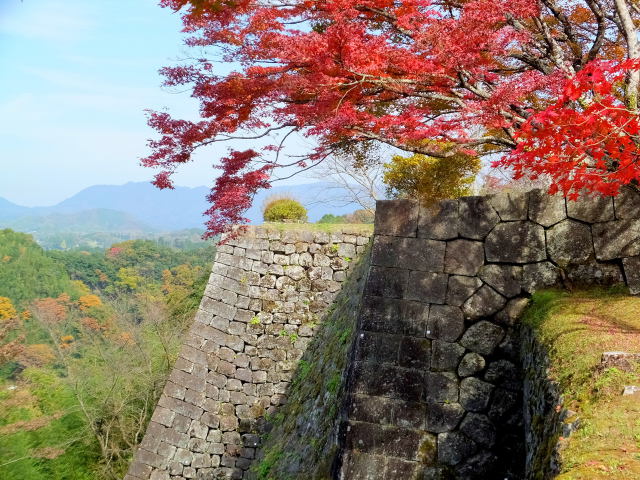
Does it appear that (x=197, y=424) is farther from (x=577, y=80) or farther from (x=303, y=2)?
(x=577, y=80)

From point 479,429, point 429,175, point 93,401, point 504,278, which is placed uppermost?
point 429,175

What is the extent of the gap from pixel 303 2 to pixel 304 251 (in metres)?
4.40

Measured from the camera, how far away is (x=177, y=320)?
1573cm

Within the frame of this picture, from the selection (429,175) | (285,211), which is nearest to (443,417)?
(429,175)

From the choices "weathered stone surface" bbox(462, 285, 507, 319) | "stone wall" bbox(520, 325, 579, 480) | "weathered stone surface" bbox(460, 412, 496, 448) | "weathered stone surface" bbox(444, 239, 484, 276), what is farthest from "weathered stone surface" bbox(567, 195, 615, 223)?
"weathered stone surface" bbox(460, 412, 496, 448)

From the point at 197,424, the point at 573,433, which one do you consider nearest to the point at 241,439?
the point at 197,424

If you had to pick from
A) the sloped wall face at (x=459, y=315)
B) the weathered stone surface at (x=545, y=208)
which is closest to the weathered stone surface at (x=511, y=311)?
the sloped wall face at (x=459, y=315)

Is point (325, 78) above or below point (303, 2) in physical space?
below

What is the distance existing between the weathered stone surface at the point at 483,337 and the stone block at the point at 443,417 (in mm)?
466

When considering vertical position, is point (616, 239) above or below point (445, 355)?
above

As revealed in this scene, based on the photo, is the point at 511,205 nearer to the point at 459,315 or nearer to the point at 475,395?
the point at 459,315

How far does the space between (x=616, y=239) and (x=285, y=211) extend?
335 inches

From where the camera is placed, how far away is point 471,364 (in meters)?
4.19

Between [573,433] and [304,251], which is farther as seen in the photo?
[304,251]
